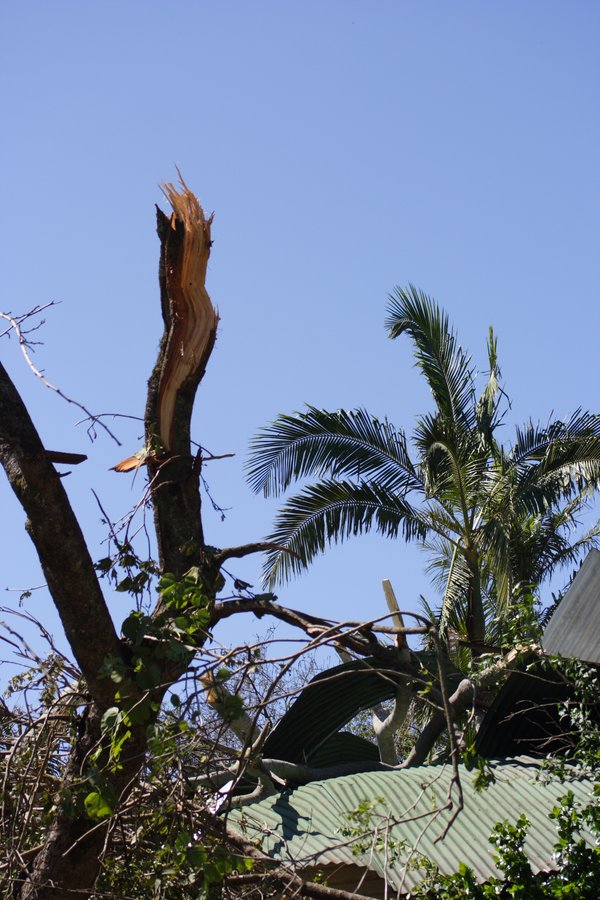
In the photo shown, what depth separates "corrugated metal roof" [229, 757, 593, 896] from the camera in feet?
20.7

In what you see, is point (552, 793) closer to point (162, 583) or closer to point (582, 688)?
point (582, 688)

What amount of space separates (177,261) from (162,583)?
1612 mm

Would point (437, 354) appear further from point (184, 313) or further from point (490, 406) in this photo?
point (184, 313)

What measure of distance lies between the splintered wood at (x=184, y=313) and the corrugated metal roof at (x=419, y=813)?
296cm

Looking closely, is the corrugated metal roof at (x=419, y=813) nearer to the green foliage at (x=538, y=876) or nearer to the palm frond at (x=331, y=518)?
the green foliage at (x=538, y=876)

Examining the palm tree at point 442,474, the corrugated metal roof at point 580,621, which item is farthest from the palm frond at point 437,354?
the corrugated metal roof at point 580,621

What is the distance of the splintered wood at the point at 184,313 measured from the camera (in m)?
4.67

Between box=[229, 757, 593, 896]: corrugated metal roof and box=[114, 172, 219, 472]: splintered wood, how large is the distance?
9.72ft

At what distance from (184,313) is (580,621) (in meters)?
2.82

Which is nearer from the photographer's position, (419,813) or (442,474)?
(419,813)

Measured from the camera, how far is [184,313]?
4773 mm

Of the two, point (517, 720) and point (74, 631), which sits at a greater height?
point (74, 631)

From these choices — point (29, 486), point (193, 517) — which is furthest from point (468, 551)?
point (29, 486)

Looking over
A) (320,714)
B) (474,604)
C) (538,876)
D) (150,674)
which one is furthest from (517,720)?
(150,674)
